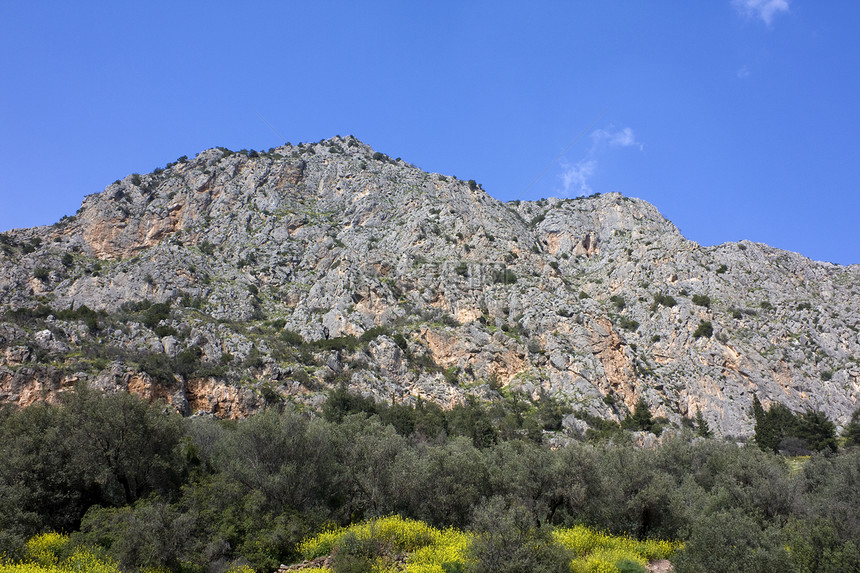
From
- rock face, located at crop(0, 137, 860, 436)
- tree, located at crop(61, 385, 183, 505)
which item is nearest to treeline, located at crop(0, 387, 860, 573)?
tree, located at crop(61, 385, 183, 505)

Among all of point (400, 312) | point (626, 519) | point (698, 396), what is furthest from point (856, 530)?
point (400, 312)

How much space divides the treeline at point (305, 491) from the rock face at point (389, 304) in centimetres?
2548

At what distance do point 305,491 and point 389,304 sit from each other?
49.1 m

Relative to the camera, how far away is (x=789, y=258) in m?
91.4

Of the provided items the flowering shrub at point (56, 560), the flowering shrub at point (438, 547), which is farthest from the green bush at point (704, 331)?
the flowering shrub at point (56, 560)

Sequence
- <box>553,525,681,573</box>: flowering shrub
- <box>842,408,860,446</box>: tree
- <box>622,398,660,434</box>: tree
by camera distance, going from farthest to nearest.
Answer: <box>622,398,660,434</box>: tree < <box>842,408,860,446</box>: tree < <box>553,525,681,573</box>: flowering shrub

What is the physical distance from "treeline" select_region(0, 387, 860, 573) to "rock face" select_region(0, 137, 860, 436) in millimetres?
25484

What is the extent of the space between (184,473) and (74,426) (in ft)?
23.0

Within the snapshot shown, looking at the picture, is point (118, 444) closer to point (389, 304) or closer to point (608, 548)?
point (608, 548)

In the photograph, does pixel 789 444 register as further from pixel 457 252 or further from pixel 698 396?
pixel 457 252

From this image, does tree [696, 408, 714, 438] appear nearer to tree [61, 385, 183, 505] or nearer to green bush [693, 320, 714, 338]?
green bush [693, 320, 714, 338]

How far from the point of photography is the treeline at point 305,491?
23.4 m

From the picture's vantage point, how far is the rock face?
61062 millimetres

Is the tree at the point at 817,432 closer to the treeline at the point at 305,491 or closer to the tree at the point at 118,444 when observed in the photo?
the treeline at the point at 305,491
